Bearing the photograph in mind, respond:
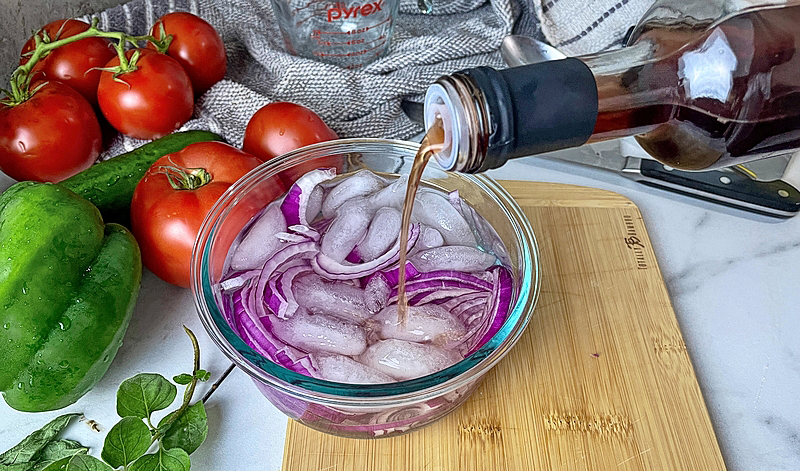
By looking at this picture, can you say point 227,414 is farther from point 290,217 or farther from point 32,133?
point 32,133

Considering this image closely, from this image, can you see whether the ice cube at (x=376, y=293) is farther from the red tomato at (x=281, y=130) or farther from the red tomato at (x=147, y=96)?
the red tomato at (x=147, y=96)

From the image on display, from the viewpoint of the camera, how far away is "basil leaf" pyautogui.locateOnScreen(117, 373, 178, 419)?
0.85m

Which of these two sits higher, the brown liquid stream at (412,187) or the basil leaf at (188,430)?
the brown liquid stream at (412,187)

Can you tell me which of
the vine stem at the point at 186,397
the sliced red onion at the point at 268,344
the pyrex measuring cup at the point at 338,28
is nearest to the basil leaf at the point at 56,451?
the vine stem at the point at 186,397

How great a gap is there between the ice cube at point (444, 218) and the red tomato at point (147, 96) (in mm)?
552

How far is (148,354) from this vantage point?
3.25 feet

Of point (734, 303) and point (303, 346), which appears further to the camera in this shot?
point (734, 303)

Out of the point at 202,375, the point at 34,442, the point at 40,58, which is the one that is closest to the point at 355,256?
the point at 202,375

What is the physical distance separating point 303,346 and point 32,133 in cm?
67

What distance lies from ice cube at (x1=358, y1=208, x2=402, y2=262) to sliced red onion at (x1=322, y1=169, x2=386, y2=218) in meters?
0.06

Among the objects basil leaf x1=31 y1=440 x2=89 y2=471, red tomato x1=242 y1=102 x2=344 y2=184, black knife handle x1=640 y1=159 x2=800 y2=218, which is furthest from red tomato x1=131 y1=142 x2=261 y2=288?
black knife handle x1=640 y1=159 x2=800 y2=218

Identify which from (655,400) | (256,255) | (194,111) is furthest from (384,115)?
(655,400)

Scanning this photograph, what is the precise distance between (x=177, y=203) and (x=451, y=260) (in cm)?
42

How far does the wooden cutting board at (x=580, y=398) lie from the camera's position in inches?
32.7
